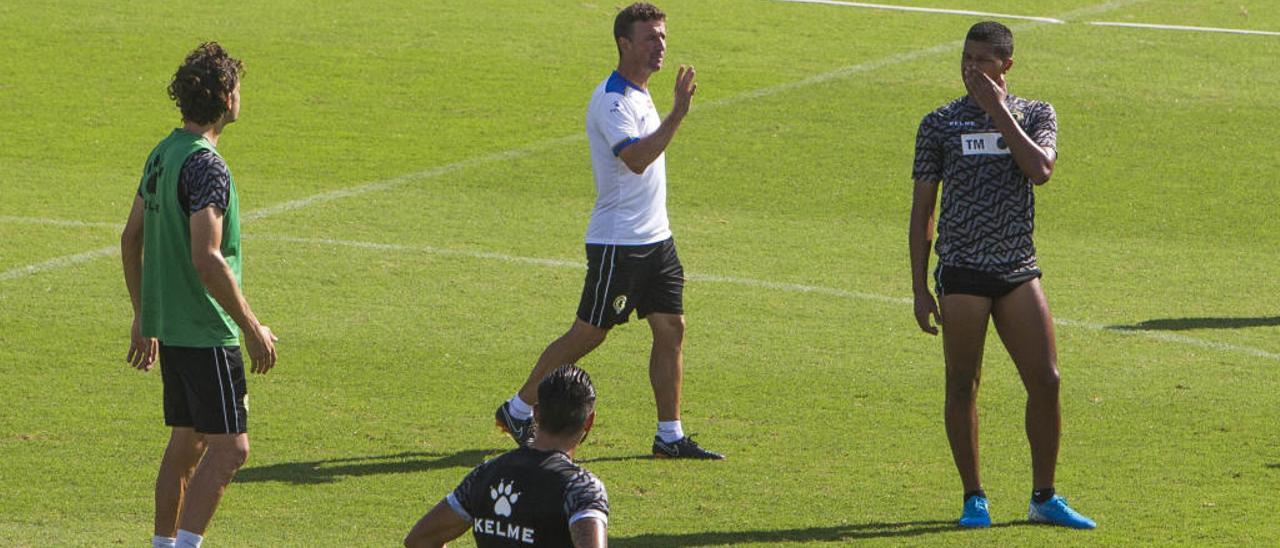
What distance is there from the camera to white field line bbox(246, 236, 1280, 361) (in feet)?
37.8

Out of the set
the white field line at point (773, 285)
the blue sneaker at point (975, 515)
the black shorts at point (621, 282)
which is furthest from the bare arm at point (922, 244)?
the white field line at point (773, 285)

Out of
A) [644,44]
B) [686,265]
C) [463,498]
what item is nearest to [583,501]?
[463,498]

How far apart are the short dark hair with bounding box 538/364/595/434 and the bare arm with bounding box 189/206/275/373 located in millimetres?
1921

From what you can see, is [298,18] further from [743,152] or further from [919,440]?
[919,440]

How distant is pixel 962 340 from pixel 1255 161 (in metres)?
10.7

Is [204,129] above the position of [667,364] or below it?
above

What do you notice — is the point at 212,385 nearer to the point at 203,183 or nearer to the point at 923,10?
the point at 203,183

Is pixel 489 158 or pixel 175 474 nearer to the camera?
pixel 175 474

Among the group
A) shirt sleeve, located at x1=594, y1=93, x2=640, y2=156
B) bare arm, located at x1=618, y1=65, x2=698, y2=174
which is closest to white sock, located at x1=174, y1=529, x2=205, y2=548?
bare arm, located at x1=618, y1=65, x2=698, y2=174

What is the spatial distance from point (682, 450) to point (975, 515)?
1648 mm

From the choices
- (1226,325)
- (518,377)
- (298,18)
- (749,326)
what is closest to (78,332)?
(518,377)

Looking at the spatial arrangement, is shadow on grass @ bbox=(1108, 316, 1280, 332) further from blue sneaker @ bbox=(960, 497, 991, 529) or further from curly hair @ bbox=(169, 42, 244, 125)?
curly hair @ bbox=(169, 42, 244, 125)

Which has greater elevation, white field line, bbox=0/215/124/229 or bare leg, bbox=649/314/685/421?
bare leg, bbox=649/314/685/421

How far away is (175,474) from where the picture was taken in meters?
7.35
